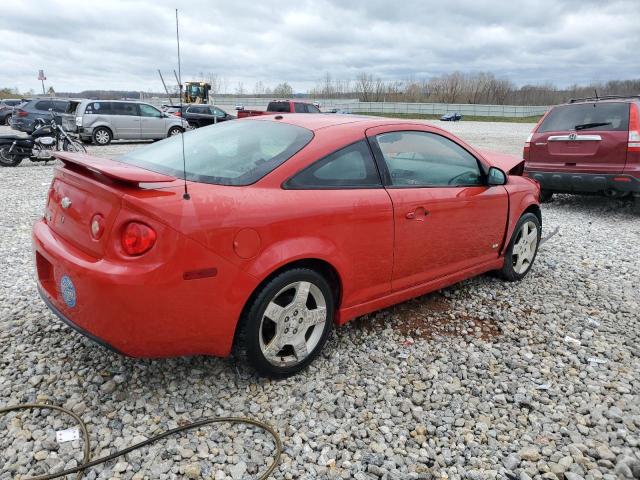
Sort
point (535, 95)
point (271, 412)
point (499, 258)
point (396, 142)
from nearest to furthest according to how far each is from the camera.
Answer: point (271, 412) → point (396, 142) → point (499, 258) → point (535, 95)

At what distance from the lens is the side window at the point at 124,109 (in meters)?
17.6

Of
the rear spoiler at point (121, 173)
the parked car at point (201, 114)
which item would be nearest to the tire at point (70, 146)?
the rear spoiler at point (121, 173)

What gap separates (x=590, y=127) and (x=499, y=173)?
13.9 feet

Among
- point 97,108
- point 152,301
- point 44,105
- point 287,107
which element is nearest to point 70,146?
point 97,108

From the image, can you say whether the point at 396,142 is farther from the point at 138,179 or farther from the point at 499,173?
the point at 138,179

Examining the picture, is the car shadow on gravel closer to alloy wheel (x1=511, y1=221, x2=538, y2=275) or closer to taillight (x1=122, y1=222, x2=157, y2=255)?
alloy wheel (x1=511, y1=221, x2=538, y2=275)

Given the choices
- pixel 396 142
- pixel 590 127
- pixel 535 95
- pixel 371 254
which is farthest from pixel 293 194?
pixel 535 95

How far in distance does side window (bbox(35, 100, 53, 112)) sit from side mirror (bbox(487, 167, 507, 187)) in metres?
22.1

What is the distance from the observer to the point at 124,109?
58.6 feet

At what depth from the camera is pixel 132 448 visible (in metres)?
2.35

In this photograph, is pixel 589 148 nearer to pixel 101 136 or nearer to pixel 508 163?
pixel 508 163

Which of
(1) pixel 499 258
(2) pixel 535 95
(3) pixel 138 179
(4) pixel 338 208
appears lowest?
(1) pixel 499 258

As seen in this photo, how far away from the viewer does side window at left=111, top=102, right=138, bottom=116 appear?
1762cm

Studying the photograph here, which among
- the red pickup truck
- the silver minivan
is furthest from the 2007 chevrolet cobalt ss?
the red pickup truck
